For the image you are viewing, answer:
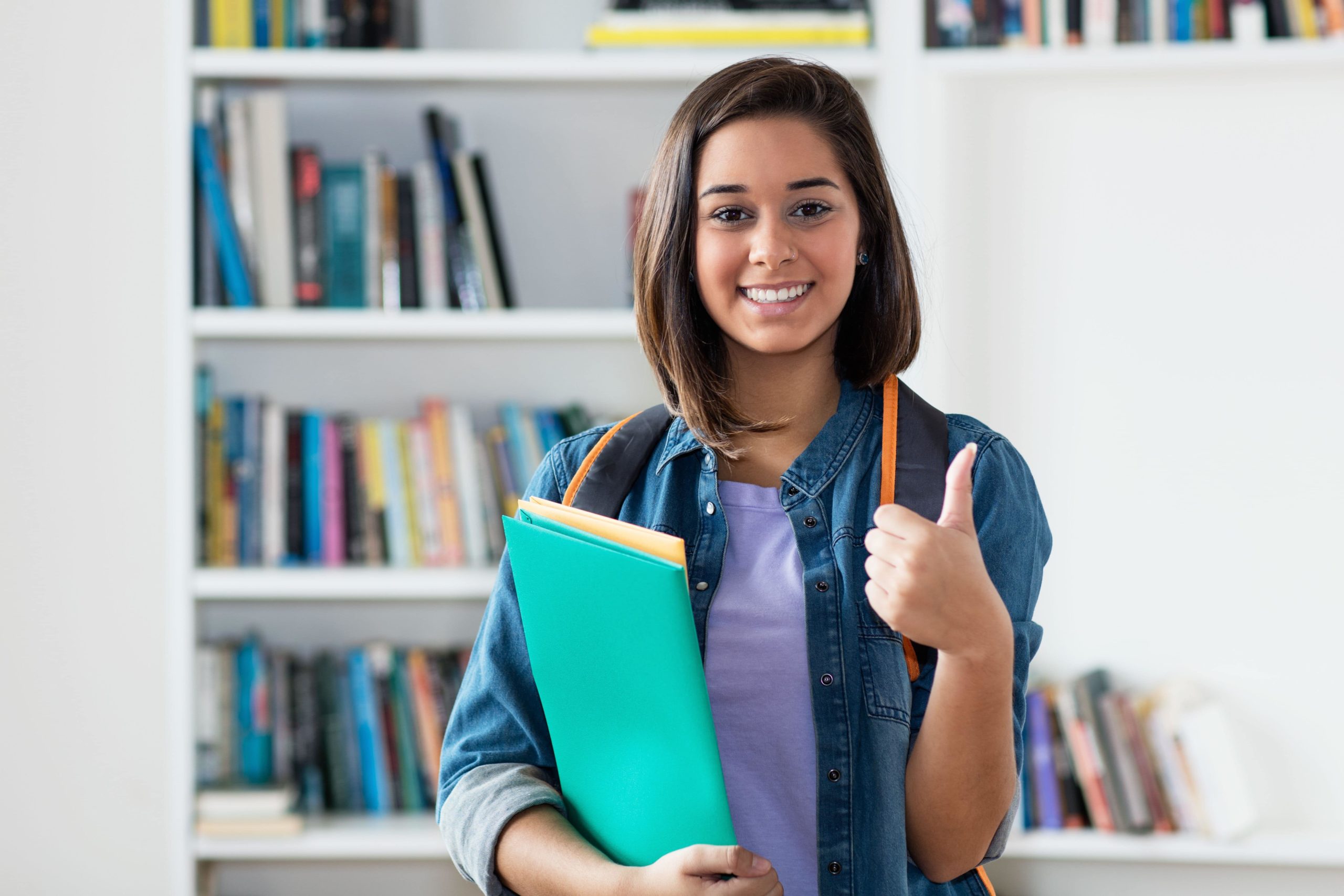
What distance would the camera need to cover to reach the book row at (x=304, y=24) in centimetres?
194

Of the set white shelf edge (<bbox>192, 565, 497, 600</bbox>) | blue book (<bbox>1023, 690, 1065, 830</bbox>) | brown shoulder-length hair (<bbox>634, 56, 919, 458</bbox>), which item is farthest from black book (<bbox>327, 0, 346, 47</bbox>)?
blue book (<bbox>1023, 690, 1065, 830</bbox>)

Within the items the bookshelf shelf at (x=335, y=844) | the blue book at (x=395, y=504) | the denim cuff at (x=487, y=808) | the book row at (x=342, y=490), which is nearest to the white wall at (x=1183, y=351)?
the book row at (x=342, y=490)

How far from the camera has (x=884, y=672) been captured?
33.9 inches

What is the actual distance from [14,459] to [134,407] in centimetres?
25

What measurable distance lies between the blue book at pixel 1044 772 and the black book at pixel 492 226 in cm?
116

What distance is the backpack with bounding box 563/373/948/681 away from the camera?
88 cm

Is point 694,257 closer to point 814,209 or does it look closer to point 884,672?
point 814,209

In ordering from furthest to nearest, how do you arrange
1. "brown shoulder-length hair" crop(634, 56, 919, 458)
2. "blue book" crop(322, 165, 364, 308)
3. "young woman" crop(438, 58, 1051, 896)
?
"blue book" crop(322, 165, 364, 308) → "brown shoulder-length hair" crop(634, 56, 919, 458) → "young woman" crop(438, 58, 1051, 896)

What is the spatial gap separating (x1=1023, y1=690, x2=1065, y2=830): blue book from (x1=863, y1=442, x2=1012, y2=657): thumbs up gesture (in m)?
1.26

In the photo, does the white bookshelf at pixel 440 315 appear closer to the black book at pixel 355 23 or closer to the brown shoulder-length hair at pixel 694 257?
the black book at pixel 355 23

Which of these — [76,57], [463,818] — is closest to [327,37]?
[76,57]

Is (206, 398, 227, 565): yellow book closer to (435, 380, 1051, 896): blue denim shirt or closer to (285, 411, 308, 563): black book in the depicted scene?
(285, 411, 308, 563): black book

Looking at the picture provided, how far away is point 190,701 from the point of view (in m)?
1.92

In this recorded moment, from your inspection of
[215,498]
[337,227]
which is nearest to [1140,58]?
[337,227]
